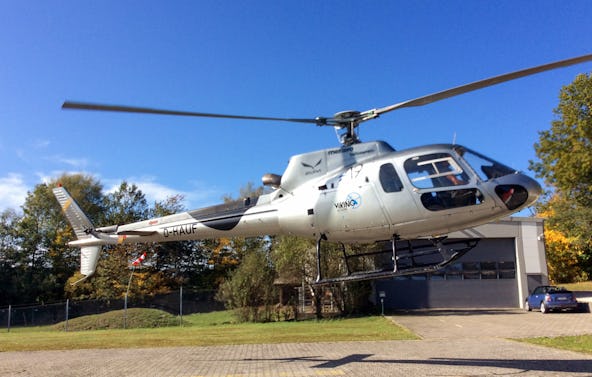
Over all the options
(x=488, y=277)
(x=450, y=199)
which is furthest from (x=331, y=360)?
(x=488, y=277)

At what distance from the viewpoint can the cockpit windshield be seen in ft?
27.2

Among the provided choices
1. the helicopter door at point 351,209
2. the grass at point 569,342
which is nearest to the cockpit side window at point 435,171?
the helicopter door at point 351,209

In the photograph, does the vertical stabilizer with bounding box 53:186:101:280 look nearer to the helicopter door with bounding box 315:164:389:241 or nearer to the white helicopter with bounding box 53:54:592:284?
the white helicopter with bounding box 53:54:592:284

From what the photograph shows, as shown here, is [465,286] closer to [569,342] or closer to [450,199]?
[569,342]

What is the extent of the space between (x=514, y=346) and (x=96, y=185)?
49.3m

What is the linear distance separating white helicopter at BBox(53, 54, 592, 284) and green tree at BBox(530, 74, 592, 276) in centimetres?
2676

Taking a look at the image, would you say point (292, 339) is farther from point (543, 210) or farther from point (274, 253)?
point (543, 210)

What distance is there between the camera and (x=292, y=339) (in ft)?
51.1

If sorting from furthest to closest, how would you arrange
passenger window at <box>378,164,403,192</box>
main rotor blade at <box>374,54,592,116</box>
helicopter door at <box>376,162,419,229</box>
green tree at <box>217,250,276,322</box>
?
green tree at <box>217,250,276,322</box> < passenger window at <box>378,164,403,192</box> < helicopter door at <box>376,162,419,229</box> < main rotor blade at <box>374,54,592,116</box>

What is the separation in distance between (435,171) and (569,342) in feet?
26.7

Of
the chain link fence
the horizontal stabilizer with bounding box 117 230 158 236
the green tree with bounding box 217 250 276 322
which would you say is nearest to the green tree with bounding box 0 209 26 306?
the chain link fence

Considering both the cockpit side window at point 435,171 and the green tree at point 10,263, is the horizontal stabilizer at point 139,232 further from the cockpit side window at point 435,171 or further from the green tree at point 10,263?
the green tree at point 10,263

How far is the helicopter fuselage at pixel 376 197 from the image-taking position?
27.0 ft

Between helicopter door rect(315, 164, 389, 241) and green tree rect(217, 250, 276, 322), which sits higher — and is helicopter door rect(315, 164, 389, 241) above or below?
above
